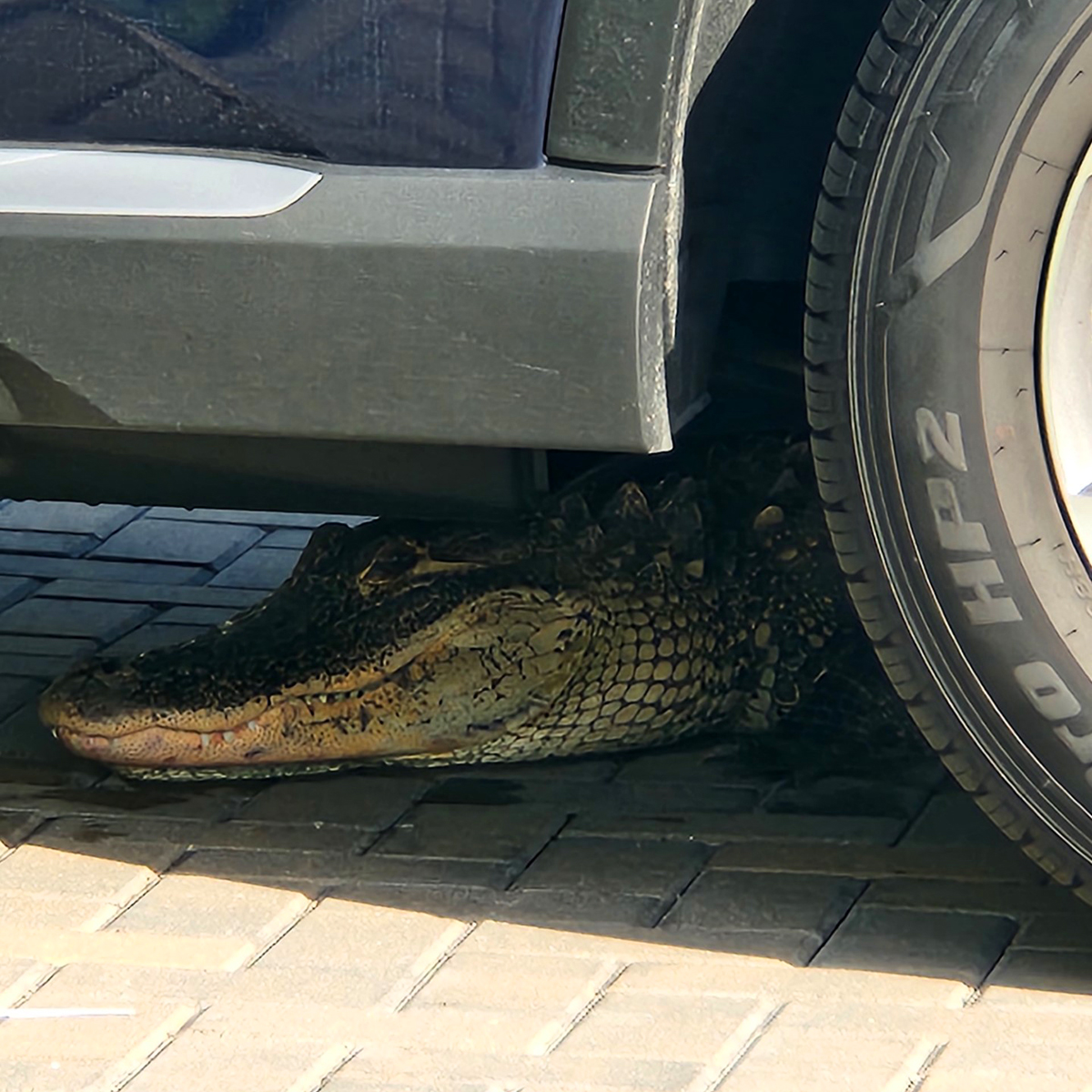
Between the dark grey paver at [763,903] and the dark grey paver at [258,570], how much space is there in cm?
143

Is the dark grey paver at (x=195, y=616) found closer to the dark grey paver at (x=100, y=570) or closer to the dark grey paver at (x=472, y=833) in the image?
the dark grey paver at (x=100, y=570)

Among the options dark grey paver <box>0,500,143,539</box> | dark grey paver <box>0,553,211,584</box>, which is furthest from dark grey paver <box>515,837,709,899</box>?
dark grey paver <box>0,500,143,539</box>

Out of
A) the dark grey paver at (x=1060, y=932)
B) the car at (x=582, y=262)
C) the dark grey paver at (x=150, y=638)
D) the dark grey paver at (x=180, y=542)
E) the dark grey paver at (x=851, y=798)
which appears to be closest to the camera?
the car at (x=582, y=262)

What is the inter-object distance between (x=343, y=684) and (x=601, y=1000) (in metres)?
→ 0.88

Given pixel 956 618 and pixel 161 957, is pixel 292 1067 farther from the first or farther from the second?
pixel 956 618

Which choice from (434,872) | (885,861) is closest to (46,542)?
(434,872)

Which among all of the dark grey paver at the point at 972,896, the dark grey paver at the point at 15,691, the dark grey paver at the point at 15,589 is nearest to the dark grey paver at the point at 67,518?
the dark grey paver at the point at 15,589

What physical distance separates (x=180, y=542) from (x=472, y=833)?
1497mm

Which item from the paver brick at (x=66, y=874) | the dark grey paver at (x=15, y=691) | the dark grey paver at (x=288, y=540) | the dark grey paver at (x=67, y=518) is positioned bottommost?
the paver brick at (x=66, y=874)

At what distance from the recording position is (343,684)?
108 inches

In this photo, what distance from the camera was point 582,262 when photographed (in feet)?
5.92

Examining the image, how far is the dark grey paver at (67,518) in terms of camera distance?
382cm

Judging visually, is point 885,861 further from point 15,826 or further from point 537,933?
point 15,826

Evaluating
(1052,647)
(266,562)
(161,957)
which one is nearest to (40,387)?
(161,957)
